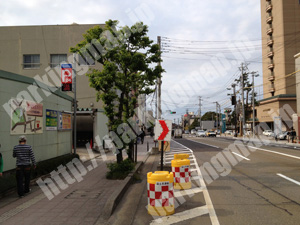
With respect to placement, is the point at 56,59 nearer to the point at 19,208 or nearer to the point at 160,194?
the point at 19,208

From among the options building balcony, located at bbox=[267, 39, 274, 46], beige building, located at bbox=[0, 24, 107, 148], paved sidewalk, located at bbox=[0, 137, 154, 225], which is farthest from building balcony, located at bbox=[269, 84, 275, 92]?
paved sidewalk, located at bbox=[0, 137, 154, 225]

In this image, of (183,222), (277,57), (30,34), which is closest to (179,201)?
(183,222)

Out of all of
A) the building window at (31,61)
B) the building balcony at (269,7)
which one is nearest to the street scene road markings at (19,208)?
the building window at (31,61)

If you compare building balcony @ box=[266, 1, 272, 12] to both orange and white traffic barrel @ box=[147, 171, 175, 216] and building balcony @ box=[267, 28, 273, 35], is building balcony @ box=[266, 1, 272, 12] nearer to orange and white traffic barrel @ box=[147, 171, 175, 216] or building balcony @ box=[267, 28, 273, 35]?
building balcony @ box=[267, 28, 273, 35]

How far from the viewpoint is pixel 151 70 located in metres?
11.3

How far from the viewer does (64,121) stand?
551 inches

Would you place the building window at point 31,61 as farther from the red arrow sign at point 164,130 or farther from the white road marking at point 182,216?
the white road marking at point 182,216

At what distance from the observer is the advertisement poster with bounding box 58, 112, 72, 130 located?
13.3m

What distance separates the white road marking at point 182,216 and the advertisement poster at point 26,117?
5.92 m

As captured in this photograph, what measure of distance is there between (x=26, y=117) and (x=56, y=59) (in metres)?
16.5

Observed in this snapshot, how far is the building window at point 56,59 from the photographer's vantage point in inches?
969

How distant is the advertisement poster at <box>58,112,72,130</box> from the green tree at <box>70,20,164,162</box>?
3.44m

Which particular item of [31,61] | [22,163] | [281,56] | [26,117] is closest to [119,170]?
[22,163]

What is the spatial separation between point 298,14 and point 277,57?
9.61m
